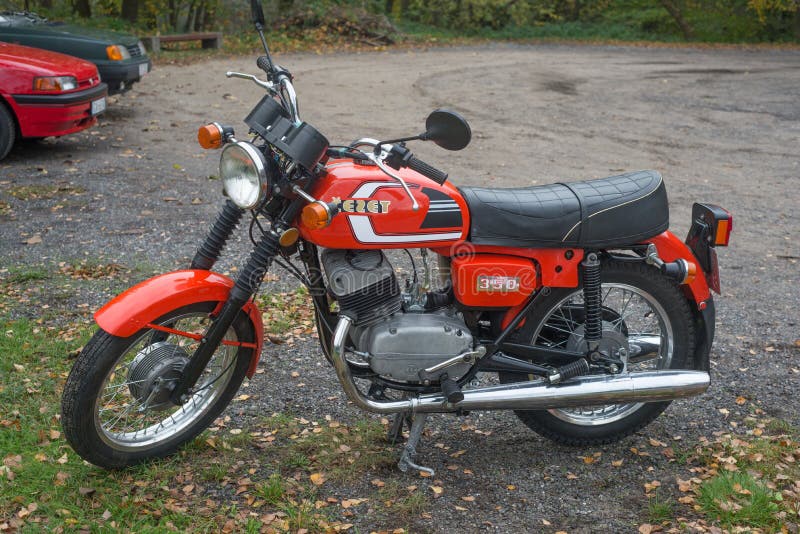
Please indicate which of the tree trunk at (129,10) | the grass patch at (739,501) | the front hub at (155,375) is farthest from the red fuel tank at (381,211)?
the tree trunk at (129,10)

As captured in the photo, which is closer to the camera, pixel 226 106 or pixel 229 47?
pixel 226 106

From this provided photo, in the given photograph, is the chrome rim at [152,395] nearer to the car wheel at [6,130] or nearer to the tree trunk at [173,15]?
the car wheel at [6,130]

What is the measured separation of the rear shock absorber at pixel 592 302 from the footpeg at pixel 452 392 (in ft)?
2.21

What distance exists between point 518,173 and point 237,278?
20.2 ft

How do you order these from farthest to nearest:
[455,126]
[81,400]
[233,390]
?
[233,390] → [81,400] → [455,126]

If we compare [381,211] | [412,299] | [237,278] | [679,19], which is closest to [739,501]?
[412,299]

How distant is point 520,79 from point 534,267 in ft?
39.4

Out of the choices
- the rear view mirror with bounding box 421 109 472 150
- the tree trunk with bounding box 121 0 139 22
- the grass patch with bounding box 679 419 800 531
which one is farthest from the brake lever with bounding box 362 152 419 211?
the tree trunk with bounding box 121 0 139 22

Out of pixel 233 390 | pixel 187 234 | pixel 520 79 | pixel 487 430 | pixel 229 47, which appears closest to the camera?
pixel 233 390

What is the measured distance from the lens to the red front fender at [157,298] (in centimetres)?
344

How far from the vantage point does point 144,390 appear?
3.70m

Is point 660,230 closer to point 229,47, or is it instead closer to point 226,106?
point 226,106

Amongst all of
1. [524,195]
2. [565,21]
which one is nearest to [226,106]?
[524,195]

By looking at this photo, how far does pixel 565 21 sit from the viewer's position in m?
24.5
